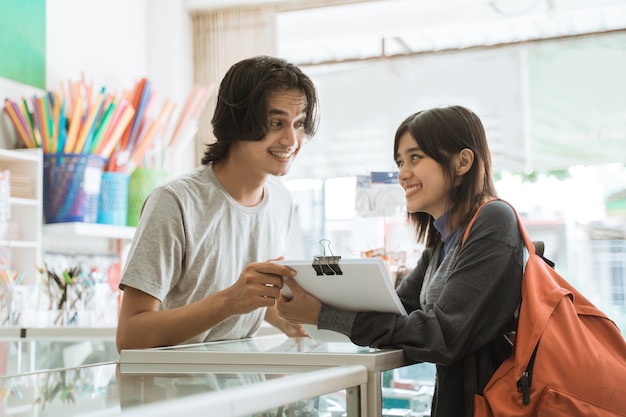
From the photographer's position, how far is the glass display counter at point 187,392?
0.89 meters

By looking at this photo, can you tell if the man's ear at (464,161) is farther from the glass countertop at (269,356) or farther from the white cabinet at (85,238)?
the white cabinet at (85,238)

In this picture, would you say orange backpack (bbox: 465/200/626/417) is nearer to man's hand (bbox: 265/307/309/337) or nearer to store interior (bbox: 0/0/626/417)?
man's hand (bbox: 265/307/309/337)

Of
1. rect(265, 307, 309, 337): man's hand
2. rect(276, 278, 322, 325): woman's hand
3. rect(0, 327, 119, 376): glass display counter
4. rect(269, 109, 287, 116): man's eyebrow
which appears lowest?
rect(0, 327, 119, 376): glass display counter

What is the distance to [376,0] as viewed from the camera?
4.49m

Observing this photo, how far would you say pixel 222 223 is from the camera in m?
1.83

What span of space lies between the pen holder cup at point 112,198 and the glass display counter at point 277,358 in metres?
2.17

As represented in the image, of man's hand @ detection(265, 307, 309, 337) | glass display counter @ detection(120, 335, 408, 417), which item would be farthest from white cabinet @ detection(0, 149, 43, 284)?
glass display counter @ detection(120, 335, 408, 417)

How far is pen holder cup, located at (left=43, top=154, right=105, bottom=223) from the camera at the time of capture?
132 inches

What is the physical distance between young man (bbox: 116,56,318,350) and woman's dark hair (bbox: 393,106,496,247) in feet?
1.10

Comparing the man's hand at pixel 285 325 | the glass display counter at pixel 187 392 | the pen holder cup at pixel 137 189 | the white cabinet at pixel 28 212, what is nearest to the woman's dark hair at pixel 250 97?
the man's hand at pixel 285 325

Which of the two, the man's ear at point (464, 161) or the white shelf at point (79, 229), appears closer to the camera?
the man's ear at point (464, 161)

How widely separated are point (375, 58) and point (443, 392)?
3.48m

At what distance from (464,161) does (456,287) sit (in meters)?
0.35

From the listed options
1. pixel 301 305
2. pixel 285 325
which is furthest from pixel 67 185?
pixel 301 305
